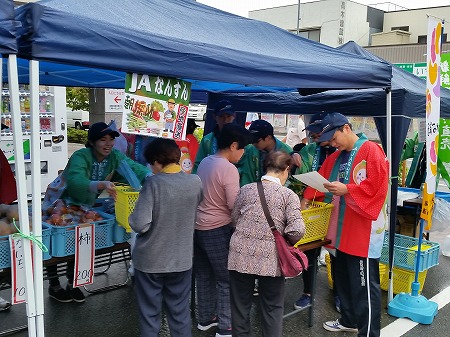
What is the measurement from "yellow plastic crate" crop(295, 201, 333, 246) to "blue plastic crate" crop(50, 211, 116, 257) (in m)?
1.42

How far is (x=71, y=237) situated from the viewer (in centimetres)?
314

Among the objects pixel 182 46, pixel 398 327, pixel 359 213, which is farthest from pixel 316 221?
pixel 182 46

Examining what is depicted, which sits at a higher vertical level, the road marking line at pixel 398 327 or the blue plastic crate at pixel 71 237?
the blue plastic crate at pixel 71 237

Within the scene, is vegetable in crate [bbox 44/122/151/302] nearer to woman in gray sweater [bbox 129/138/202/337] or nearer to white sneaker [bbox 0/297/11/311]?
white sneaker [bbox 0/297/11/311]

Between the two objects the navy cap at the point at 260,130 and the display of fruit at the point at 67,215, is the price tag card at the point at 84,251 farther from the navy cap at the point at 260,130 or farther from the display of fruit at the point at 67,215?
the navy cap at the point at 260,130

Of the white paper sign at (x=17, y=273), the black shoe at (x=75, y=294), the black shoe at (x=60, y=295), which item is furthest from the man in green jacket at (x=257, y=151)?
the white paper sign at (x=17, y=273)

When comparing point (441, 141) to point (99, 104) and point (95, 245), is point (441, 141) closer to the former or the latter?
point (95, 245)

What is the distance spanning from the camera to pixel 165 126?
9.42 feet

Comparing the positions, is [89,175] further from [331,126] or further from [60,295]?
[331,126]

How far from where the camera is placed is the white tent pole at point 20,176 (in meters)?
2.21

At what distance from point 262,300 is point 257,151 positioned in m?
1.90

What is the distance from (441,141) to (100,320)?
511 centimetres

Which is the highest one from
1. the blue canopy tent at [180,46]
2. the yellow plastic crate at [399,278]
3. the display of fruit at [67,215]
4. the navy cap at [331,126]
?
the blue canopy tent at [180,46]

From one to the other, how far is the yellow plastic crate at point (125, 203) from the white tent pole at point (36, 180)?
86 centimetres
